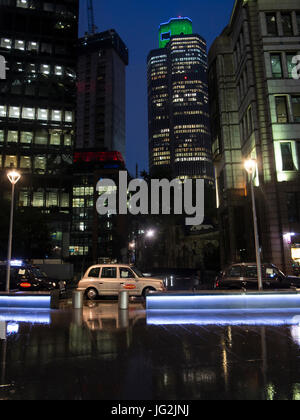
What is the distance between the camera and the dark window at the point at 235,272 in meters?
14.7

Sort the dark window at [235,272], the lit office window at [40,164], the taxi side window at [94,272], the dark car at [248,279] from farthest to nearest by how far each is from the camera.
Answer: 1. the lit office window at [40,164]
2. the taxi side window at [94,272]
3. the dark window at [235,272]
4. the dark car at [248,279]

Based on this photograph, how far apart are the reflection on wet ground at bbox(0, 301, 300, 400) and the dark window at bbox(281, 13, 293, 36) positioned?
3194cm

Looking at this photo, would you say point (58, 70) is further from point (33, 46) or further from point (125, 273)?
point (125, 273)

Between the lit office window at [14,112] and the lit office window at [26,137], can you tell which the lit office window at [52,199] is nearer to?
the lit office window at [26,137]

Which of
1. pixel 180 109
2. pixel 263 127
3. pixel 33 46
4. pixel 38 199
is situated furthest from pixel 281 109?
pixel 180 109

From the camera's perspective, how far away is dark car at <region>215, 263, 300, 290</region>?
14430 mm

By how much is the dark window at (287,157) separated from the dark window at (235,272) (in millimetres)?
17565

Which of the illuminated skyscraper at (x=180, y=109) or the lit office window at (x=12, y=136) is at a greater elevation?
the illuminated skyscraper at (x=180, y=109)

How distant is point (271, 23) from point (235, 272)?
96.7 feet

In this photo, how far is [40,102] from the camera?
59875 mm

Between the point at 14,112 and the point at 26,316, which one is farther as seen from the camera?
the point at 14,112

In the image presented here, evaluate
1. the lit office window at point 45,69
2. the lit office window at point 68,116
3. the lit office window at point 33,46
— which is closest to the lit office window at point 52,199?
the lit office window at point 68,116
